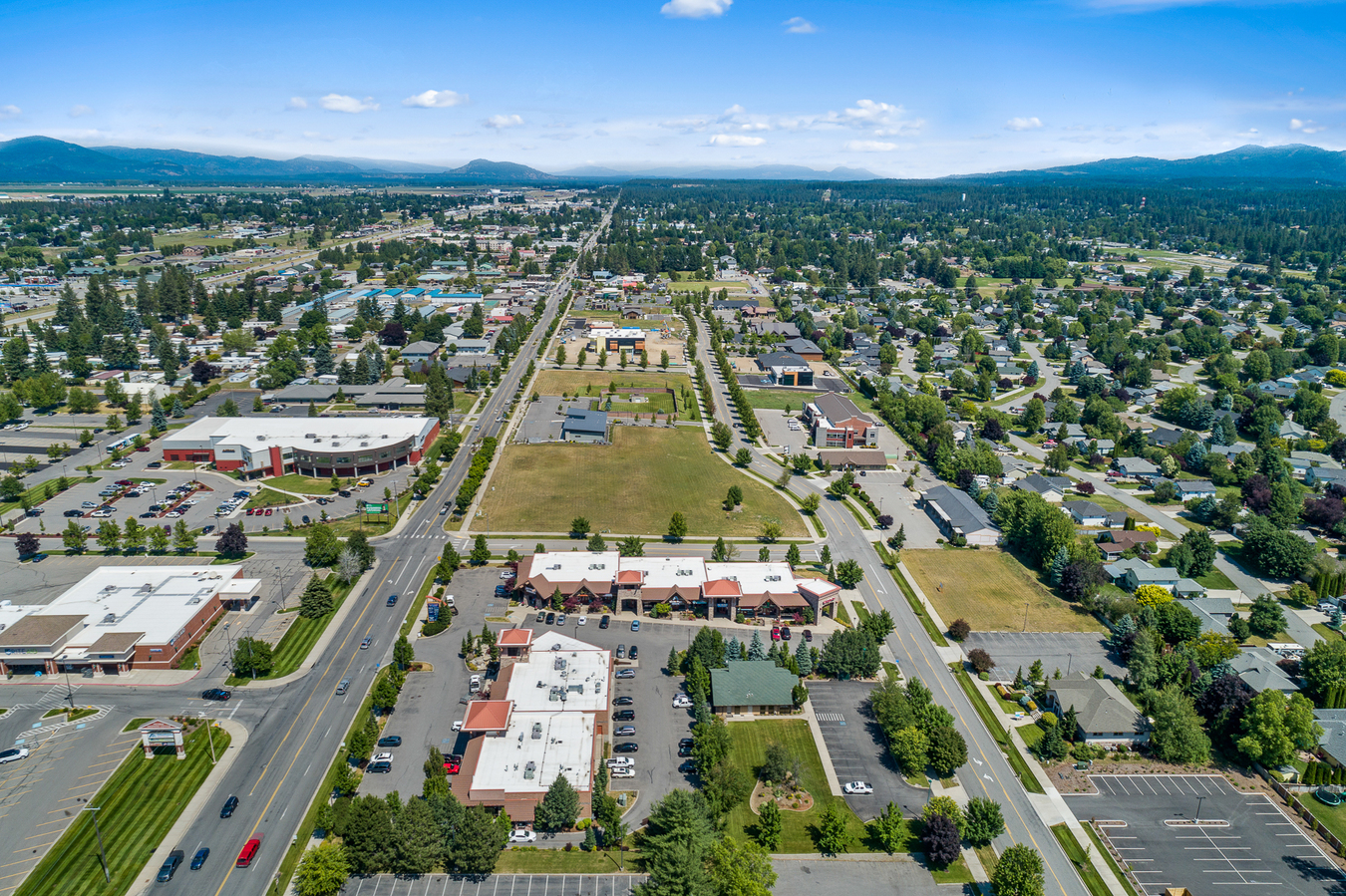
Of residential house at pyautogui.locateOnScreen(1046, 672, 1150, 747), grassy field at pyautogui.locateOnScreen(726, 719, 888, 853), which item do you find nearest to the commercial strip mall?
grassy field at pyautogui.locateOnScreen(726, 719, 888, 853)

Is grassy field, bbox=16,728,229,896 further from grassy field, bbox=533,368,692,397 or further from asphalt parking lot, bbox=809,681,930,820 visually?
grassy field, bbox=533,368,692,397

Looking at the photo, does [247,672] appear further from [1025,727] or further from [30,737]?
Answer: [1025,727]

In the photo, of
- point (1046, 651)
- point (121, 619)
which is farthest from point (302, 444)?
point (1046, 651)

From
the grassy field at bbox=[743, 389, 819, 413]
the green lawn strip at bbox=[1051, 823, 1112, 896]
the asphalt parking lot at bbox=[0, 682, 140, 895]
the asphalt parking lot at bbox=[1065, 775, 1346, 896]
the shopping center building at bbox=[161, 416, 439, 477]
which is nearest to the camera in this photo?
the green lawn strip at bbox=[1051, 823, 1112, 896]

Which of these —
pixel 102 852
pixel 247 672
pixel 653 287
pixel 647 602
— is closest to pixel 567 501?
pixel 647 602

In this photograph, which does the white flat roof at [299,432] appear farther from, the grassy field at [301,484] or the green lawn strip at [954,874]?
the green lawn strip at [954,874]

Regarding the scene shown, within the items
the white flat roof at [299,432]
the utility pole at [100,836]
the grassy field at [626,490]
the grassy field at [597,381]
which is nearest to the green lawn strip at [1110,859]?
the grassy field at [626,490]

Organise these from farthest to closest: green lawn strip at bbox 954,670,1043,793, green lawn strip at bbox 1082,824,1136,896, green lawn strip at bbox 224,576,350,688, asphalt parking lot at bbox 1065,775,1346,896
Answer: green lawn strip at bbox 224,576,350,688 → green lawn strip at bbox 954,670,1043,793 → asphalt parking lot at bbox 1065,775,1346,896 → green lawn strip at bbox 1082,824,1136,896
